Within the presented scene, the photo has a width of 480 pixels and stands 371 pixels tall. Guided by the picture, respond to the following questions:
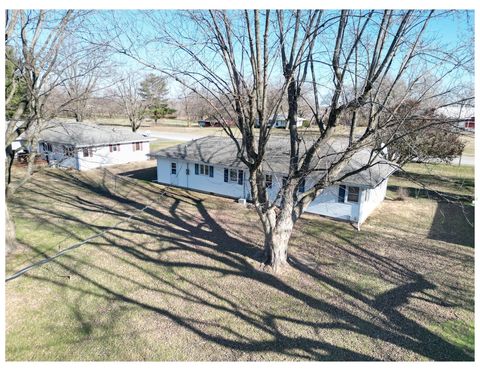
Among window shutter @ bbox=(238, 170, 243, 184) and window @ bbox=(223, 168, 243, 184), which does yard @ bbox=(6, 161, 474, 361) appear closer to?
window shutter @ bbox=(238, 170, 243, 184)

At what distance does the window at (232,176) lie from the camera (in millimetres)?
16359

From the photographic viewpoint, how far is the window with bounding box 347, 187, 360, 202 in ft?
42.8

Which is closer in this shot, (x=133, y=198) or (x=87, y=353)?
(x=87, y=353)

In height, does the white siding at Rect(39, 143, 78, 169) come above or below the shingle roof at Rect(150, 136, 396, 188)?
below

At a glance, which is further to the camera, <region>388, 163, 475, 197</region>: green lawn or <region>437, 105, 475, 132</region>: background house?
<region>388, 163, 475, 197</region>: green lawn

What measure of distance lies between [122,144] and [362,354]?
23.6m

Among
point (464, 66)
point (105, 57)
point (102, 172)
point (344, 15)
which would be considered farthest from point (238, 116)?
point (102, 172)

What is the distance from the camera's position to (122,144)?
83.8 ft

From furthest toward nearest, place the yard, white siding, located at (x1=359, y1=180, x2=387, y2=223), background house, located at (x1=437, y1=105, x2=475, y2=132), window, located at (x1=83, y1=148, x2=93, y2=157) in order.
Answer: window, located at (x1=83, y1=148, x2=93, y2=157) → white siding, located at (x1=359, y1=180, x2=387, y2=223) → the yard → background house, located at (x1=437, y1=105, x2=475, y2=132)

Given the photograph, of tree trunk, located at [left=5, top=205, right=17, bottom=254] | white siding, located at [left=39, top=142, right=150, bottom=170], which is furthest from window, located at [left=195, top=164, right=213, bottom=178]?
tree trunk, located at [left=5, top=205, right=17, bottom=254]

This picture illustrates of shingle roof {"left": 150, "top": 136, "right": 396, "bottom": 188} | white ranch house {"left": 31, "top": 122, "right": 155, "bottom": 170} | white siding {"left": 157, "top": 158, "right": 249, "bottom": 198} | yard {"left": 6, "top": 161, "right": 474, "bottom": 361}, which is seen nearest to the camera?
yard {"left": 6, "top": 161, "right": 474, "bottom": 361}

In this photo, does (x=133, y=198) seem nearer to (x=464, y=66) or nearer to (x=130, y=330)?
(x=130, y=330)

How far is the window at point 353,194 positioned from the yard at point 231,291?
3.81 ft

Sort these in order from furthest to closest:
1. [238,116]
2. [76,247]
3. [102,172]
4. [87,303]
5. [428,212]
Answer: [102,172] → [428,212] → [76,247] → [238,116] → [87,303]
